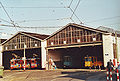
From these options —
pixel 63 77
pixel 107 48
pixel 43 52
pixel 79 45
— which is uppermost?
pixel 79 45

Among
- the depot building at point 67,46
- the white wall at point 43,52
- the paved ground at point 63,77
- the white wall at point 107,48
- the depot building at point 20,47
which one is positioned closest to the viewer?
the paved ground at point 63,77

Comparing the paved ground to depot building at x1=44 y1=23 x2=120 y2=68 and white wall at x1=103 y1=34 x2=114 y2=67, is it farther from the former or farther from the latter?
depot building at x1=44 y1=23 x2=120 y2=68

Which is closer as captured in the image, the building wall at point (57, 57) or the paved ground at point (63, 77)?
the paved ground at point (63, 77)

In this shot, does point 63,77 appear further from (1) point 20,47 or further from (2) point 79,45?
(1) point 20,47

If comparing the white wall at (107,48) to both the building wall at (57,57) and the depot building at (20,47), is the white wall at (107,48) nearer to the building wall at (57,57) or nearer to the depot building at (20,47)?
the building wall at (57,57)

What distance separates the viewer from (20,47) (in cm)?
4081

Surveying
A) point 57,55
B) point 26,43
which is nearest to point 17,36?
point 26,43

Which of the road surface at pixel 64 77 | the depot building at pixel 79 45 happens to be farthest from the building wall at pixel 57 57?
the road surface at pixel 64 77

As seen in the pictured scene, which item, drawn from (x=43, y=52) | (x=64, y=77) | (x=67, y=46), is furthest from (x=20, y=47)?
(x=64, y=77)

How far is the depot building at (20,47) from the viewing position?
38944 millimetres

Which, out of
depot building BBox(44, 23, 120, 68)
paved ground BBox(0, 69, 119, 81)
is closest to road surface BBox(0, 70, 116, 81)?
paved ground BBox(0, 69, 119, 81)

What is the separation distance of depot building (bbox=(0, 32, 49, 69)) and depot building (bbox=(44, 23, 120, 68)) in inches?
101

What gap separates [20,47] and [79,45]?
14.1m

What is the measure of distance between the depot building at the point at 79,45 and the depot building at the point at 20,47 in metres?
2.56
